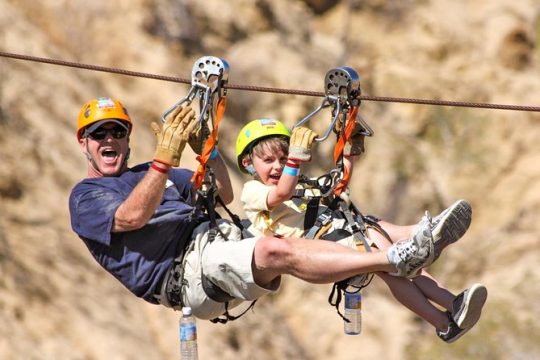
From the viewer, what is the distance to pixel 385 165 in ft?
68.4

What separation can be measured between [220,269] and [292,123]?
12.5 metres

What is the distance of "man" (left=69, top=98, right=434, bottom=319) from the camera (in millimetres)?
6516

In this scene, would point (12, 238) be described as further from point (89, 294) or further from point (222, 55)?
point (222, 55)

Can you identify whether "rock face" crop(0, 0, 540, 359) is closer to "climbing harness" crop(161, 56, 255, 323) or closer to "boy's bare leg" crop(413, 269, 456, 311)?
"climbing harness" crop(161, 56, 255, 323)

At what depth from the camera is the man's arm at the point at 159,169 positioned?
6.64 m

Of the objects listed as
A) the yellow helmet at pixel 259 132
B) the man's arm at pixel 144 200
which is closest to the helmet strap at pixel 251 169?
the yellow helmet at pixel 259 132

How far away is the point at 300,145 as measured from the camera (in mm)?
6840

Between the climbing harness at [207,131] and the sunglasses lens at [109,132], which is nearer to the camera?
the climbing harness at [207,131]

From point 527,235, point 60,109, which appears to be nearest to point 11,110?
point 60,109

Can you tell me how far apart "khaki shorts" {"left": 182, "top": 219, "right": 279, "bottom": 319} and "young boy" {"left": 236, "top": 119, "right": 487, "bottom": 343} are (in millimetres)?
296

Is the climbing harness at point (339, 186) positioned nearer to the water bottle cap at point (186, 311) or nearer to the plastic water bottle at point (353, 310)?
the plastic water bottle at point (353, 310)

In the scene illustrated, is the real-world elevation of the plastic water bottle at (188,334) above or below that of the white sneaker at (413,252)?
below

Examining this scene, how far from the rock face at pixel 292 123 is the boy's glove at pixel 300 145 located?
654cm

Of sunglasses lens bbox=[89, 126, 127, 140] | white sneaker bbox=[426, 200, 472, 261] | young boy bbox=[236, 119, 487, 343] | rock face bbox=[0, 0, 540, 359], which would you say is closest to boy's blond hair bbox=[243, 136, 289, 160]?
young boy bbox=[236, 119, 487, 343]
